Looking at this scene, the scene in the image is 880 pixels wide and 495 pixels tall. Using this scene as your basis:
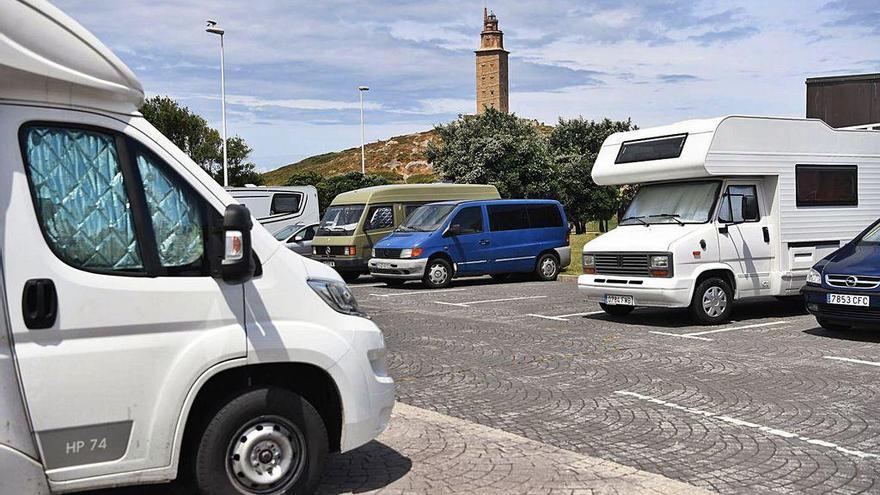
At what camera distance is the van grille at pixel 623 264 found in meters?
12.0

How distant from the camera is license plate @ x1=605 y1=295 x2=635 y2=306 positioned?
12188mm

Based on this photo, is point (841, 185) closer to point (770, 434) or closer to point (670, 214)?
point (670, 214)

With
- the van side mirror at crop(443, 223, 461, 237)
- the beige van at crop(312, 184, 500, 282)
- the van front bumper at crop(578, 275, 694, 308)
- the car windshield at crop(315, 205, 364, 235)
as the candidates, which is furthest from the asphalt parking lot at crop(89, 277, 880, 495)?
the car windshield at crop(315, 205, 364, 235)

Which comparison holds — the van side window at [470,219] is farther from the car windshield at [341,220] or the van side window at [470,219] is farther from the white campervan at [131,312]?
the white campervan at [131,312]

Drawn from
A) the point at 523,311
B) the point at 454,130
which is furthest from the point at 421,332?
the point at 454,130

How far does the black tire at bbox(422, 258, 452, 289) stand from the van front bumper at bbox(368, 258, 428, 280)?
0.16 meters

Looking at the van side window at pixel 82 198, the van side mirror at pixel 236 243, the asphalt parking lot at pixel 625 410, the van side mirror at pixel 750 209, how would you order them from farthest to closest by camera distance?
the van side mirror at pixel 750 209, the asphalt parking lot at pixel 625 410, the van side mirror at pixel 236 243, the van side window at pixel 82 198

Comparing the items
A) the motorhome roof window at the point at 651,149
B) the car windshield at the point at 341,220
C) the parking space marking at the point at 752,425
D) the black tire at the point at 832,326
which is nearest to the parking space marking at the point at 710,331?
the black tire at the point at 832,326

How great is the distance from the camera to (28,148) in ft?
13.4

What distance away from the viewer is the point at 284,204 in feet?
92.7

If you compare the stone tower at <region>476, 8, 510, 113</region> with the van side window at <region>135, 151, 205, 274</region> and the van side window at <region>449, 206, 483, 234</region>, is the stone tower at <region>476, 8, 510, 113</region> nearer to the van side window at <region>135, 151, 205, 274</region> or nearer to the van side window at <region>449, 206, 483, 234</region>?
the van side window at <region>449, 206, 483, 234</region>

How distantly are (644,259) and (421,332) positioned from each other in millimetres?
3255

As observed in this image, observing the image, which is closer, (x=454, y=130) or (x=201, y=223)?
(x=201, y=223)

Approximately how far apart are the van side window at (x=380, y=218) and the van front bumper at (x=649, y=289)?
888 centimetres
